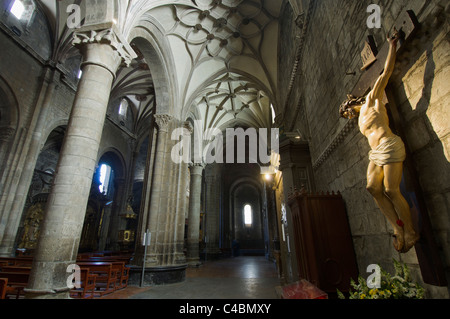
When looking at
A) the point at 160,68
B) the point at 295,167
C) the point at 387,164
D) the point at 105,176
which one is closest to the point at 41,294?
the point at 387,164

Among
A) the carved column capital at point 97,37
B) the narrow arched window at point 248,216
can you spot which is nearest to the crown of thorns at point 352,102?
the carved column capital at point 97,37

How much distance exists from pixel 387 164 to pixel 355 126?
57.2 inches

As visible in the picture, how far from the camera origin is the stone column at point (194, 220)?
13.1 m

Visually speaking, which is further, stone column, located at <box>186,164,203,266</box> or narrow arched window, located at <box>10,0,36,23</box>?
stone column, located at <box>186,164,203,266</box>

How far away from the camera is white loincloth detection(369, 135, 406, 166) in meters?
1.80

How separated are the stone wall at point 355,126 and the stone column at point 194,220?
1014cm

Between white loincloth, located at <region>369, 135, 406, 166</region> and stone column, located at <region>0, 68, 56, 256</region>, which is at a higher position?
stone column, located at <region>0, 68, 56, 256</region>

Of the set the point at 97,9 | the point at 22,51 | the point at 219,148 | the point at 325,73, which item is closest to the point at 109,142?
the point at 22,51

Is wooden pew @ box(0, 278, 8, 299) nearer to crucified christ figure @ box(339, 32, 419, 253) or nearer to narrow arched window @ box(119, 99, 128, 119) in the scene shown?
crucified christ figure @ box(339, 32, 419, 253)

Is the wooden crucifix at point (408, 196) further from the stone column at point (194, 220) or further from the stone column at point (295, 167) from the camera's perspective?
the stone column at point (194, 220)

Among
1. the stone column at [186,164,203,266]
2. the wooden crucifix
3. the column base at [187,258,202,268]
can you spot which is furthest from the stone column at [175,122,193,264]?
the wooden crucifix

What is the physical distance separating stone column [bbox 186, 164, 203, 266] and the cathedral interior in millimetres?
104

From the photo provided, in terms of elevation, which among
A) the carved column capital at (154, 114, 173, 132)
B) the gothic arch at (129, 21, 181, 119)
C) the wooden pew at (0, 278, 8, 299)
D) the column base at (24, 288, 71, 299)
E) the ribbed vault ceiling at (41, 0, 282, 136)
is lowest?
the column base at (24, 288, 71, 299)

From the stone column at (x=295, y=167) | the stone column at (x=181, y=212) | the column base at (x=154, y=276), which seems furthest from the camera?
the stone column at (x=181, y=212)
